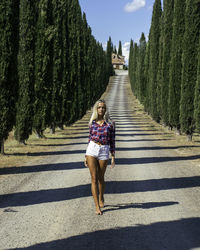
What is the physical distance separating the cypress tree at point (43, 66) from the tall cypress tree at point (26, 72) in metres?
2.55

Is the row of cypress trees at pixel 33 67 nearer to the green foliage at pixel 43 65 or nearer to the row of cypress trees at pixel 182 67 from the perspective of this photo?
the green foliage at pixel 43 65

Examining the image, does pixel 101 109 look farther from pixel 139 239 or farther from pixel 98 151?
pixel 139 239

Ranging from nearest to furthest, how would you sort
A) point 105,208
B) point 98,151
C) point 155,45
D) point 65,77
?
1. point 98,151
2. point 105,208
3. point 65,77
4. point 155,45

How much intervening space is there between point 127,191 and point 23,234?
3.31m

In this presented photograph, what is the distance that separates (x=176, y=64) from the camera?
2295 centimetres

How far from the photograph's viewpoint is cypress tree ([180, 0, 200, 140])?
62.7 feet

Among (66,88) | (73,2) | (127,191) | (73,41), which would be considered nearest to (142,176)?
(127,191)

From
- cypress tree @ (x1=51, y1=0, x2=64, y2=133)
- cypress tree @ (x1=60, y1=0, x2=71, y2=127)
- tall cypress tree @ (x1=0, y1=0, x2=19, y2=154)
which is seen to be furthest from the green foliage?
tall cypress tree @ (x1=0, y1=0, x2=19, y2=154)

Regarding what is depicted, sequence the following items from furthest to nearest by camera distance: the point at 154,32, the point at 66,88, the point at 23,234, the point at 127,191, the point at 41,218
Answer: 1. the point at 154,32
2. the point at 66,88
3. the point at 127,191
4. the point at 41,218
5. the point at 23,234

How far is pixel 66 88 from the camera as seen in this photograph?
91.3 ft

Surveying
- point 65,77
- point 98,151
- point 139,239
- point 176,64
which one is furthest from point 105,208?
point 65,77

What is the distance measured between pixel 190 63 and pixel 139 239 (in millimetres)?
15797

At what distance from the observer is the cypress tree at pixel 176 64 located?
22.3 metres

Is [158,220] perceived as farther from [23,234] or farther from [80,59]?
[80,59]
